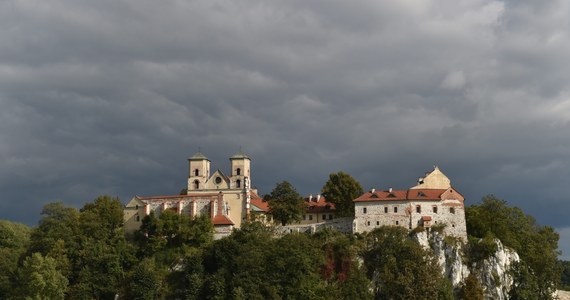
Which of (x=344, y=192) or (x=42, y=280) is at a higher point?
(x=344, y=192)

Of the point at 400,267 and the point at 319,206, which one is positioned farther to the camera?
the point at 319,206

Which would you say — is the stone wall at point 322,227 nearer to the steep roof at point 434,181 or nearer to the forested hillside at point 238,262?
the forested hillside at point 238,262

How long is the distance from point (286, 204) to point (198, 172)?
13225 mm

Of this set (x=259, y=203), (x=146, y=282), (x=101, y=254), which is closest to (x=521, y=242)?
(x=259, y=203)

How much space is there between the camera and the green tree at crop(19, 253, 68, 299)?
72.9 m

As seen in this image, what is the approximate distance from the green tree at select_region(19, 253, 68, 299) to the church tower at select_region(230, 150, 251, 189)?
2348 cm

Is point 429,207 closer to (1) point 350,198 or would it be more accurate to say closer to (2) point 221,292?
(1) point 350,198

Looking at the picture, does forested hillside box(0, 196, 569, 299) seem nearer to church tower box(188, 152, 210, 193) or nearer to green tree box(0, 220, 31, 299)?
green tree box(0, 220, 31, 299)

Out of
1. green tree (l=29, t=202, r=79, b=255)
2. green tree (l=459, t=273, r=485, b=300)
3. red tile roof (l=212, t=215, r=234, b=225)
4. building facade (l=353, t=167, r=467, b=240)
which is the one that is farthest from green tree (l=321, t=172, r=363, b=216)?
green tree (l=29, t=202, r=79, b=255)

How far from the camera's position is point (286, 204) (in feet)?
275

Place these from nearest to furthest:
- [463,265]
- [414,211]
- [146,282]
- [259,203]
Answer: [146,282] → [463,265] → [414,211] → [259,203]

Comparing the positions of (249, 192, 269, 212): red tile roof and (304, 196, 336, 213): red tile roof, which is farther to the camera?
(249, 192, 269, 212): red tile roof

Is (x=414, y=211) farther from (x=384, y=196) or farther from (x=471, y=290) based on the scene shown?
(x=471, y=290)

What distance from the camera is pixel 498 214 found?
84.8 meters
